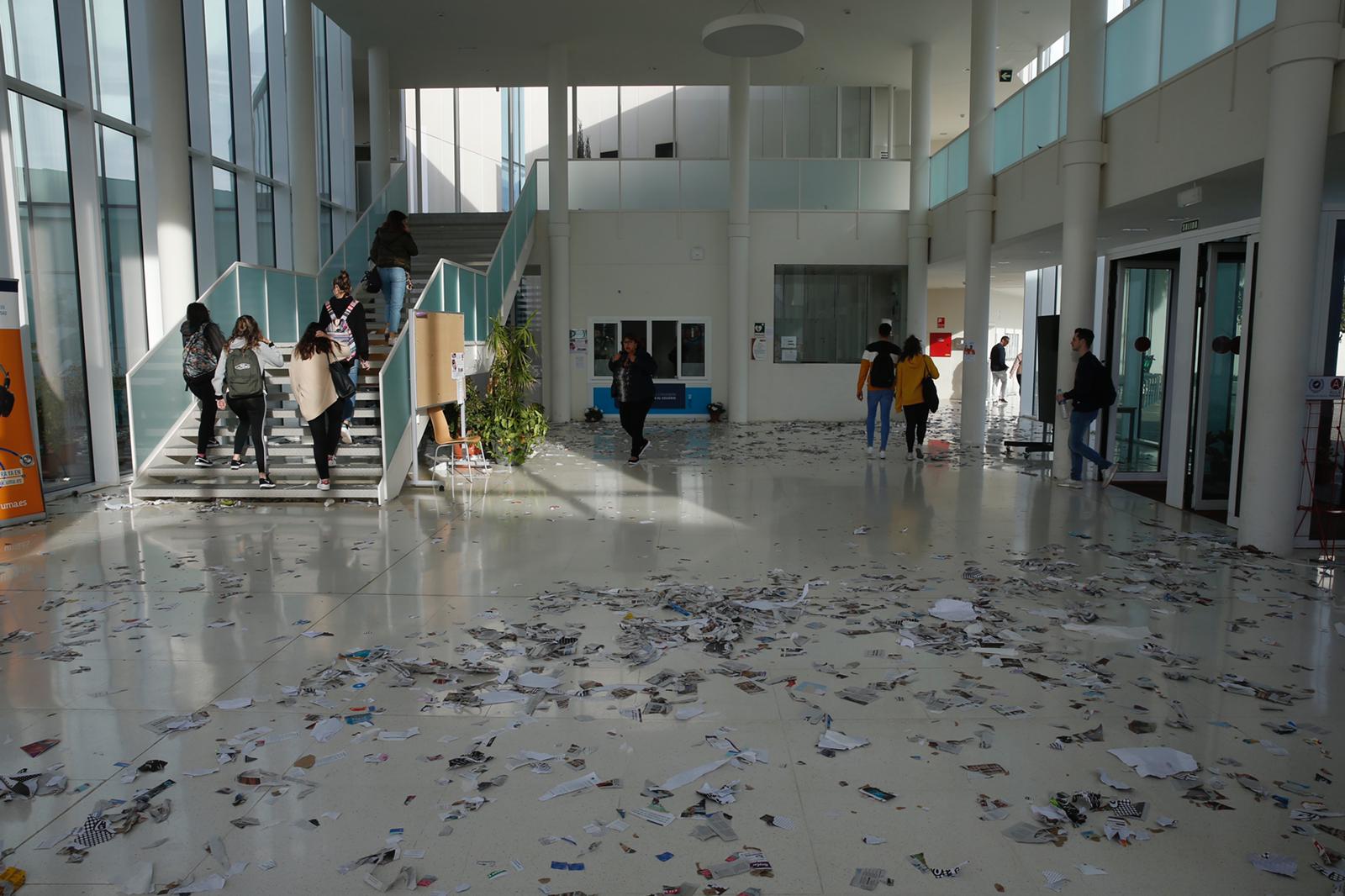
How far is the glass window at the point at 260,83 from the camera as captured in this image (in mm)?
15094

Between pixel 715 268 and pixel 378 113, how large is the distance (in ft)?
23.2

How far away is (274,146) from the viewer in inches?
625

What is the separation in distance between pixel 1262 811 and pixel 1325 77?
580 centimetres

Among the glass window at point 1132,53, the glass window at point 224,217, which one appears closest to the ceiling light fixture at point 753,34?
the glass window at point 1132,53

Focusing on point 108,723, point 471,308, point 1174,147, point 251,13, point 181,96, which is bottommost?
point 108,723

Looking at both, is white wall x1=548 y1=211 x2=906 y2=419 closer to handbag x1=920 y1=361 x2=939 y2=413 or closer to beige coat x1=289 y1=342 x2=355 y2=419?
handbag x1=920 y1=361 x2=939 y2=413

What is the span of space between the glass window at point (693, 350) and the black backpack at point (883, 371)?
6.78m

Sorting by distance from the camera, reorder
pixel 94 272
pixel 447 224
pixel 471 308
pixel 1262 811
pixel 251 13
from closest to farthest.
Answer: pixel 1262 811 < pixel 94 272 < pixel 471 308 < pixel 251 13 < pixel 447 224

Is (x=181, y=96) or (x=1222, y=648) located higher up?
(x=181, y=96)

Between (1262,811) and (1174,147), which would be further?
(1174,147)

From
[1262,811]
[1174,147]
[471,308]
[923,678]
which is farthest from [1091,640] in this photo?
[471,308]

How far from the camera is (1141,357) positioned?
1129 cm

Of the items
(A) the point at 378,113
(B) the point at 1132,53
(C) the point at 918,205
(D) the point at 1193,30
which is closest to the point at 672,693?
(D) the point at 1193,30

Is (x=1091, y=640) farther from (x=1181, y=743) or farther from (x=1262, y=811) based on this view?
(x=1262, y=811)
